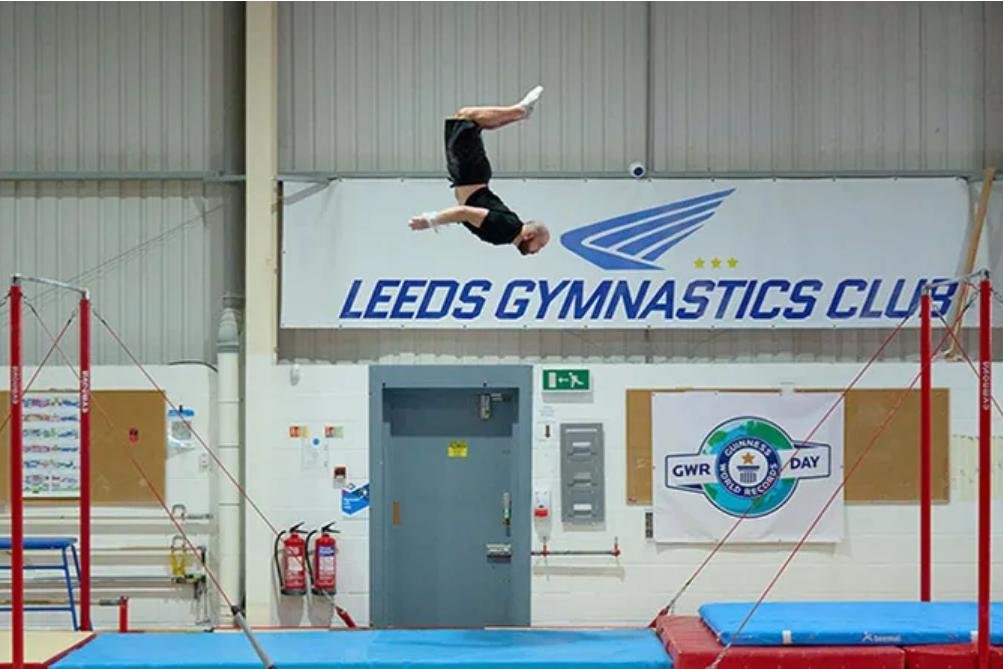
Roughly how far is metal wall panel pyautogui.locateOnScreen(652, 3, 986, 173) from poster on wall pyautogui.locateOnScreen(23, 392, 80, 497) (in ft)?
16.6

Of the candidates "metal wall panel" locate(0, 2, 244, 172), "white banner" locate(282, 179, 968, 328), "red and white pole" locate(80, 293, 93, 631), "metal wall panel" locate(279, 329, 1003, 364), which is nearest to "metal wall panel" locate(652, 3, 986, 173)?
"white banner" locate(282, 179, 968, 328)

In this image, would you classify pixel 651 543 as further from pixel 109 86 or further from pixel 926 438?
pixel 109 86

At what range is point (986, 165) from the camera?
31.2ft

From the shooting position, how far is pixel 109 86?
376 inches

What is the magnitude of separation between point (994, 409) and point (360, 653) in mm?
5543

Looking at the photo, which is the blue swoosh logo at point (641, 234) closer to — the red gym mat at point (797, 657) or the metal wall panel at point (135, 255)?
the metal wall panel at point (135, 255)

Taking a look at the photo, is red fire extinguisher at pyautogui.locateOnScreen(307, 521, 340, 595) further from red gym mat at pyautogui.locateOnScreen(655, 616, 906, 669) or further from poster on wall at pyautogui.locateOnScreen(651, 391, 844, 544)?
red gym mat at pyautogui.locateOnScreen(655, 616, 906, 669)

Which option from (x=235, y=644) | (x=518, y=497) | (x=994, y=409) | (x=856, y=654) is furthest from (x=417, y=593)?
(x=994, y=409)

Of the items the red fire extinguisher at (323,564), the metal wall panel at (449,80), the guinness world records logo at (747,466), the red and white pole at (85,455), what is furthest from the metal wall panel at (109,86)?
the guinness world records logo at (747,466)

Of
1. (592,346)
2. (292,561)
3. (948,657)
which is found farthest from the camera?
(592,346)

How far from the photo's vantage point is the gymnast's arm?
612cm

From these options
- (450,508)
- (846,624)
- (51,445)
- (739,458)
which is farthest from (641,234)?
(51,445)

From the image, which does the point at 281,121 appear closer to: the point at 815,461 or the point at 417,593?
the point at 417,593

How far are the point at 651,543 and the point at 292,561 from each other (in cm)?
278
